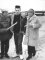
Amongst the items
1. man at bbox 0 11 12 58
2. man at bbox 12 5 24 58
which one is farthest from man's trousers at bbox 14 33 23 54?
man at bbox 0 11 12 58

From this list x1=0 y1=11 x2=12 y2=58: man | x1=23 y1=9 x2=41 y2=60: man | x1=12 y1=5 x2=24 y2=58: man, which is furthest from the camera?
x1=12 y1=5 x2=24 y2=58: man

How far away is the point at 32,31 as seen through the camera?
4.71 m

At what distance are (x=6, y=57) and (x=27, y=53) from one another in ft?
2.39

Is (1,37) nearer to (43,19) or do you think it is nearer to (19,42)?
(19,42)

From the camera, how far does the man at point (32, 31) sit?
4586 mm

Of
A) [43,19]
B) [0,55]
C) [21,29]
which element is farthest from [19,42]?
[43,19]

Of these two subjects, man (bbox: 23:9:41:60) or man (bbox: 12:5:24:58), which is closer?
man (bbox: 23:9:41:60)

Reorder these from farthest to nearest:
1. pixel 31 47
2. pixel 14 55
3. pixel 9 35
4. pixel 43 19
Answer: pixel 43 19, pixel 14 55, pixel 9 35, pixel 31 47

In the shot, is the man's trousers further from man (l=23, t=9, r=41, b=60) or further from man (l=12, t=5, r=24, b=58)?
man (l=23, t=9, r=41, b=60)

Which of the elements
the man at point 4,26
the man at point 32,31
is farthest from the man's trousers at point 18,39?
the man at point 32,31

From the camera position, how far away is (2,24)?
5109 millimetres

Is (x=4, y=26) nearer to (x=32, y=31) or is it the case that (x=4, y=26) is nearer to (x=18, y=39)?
(x=18, y=39)

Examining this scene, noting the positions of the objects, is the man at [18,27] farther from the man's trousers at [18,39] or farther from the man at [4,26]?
the man at [4,26]

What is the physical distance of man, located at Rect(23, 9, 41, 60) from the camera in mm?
4586
